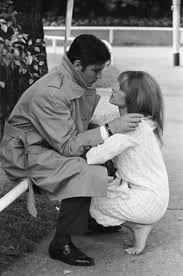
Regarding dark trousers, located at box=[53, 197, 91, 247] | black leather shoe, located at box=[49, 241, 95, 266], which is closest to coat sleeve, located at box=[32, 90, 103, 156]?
dark trousers, located at box=[53, 197, 91, 247]

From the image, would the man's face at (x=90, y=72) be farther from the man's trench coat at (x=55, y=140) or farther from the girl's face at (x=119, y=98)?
the girl's face at (x=119, y=98)

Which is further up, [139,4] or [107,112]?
[139,4]

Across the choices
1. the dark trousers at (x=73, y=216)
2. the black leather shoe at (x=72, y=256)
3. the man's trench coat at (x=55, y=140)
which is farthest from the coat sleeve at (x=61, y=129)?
the black leather shoe at (x=72, y=256)

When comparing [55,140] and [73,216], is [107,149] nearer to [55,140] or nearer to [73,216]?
[55,140]

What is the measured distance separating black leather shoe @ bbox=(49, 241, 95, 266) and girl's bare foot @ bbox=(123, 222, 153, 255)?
0.97 feet

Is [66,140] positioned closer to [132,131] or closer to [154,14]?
[132,131]

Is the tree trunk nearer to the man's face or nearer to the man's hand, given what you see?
the man's face

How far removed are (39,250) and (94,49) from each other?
1.27m

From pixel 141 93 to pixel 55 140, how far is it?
0.57 metres

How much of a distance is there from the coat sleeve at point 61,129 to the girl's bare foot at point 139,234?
1.88 feet

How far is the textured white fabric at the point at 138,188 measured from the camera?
403cm

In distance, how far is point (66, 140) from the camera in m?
3.88

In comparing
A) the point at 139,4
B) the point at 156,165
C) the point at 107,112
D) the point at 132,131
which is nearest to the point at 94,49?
the point at 132,131

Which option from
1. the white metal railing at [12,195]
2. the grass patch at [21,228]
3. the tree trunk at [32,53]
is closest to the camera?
the white metal railing at [12,195]
